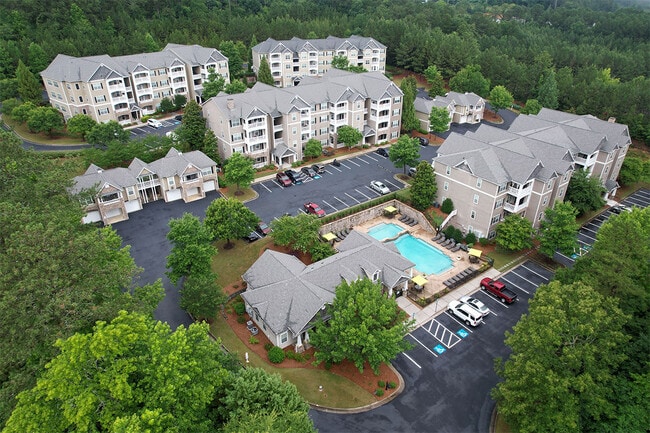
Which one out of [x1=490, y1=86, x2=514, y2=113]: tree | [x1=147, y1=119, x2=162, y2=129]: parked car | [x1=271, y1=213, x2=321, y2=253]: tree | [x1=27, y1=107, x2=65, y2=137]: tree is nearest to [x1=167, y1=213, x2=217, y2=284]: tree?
[x1=271, y1=213, x2=321, y2=253]: tree

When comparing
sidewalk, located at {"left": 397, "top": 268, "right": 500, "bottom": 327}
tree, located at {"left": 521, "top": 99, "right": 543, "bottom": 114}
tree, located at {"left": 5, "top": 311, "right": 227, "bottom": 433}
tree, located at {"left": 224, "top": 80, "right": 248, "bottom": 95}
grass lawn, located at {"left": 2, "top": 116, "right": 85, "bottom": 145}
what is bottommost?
sidewalk, located at {"left": 397, "top": 268, "right": 500, "bottom": 327}

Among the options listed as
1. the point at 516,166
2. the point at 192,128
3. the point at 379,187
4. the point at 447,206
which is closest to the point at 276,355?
the point at 447,206

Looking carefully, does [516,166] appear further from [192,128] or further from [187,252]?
[192,128]

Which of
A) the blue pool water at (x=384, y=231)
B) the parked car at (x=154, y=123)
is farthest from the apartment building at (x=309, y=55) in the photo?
the blue pool water at (x=384, y=231)

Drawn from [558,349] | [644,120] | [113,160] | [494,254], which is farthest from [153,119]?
[644,120]

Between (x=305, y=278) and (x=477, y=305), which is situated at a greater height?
(x=305, y=278)

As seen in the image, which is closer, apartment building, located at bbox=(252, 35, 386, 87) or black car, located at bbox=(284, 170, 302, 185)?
black car, located at bbox=(284, 170, 302, 185)

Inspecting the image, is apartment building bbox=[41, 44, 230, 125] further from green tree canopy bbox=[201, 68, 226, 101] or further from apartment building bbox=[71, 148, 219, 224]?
apartment building bbox=[71, 148, 219, 224]
